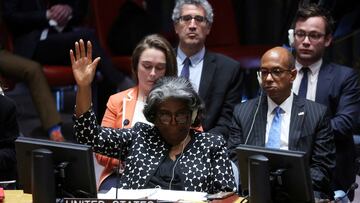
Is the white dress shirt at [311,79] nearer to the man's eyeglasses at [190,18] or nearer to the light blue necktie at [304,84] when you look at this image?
the light blue necktie at [304,84]

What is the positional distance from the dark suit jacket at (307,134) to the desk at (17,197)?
48.1 inches

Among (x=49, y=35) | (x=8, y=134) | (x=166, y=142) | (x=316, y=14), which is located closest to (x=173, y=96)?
(x=166, y=142)

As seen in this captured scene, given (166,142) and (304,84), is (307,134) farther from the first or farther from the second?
(166,142)

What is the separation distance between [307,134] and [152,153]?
0.86m

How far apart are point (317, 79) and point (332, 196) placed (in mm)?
836

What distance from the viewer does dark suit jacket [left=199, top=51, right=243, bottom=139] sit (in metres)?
5.49

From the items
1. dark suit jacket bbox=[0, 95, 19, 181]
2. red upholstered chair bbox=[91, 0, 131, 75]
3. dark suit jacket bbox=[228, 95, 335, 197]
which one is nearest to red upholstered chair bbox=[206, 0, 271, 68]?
red upholstered chair bbox=[91, 0, 131, 75]

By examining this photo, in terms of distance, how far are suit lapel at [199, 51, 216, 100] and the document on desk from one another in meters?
1.61

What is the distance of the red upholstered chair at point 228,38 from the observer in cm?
A: 735

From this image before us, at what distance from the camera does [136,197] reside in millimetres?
3895

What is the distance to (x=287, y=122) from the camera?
4734 millimetres

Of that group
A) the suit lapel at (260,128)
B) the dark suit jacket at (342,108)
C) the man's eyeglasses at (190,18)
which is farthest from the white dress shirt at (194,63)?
the suit lapel at (260,128)

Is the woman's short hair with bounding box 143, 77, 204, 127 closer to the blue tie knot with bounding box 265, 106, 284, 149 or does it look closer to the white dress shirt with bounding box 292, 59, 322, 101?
the blue tie knot with bounding box 265, 106, 284, 149

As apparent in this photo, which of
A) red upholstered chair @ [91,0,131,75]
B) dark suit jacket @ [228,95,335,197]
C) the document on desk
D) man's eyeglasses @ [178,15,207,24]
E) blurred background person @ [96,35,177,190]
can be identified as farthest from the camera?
red upholstered chair @ [91,0,131,75]
